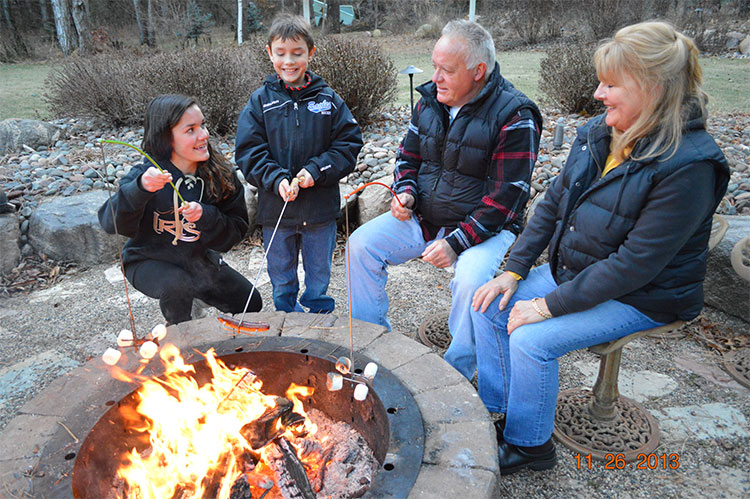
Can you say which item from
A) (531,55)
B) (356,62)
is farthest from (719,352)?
(531,55)

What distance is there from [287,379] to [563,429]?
1.27 m

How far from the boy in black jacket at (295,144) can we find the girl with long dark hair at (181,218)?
0.19m

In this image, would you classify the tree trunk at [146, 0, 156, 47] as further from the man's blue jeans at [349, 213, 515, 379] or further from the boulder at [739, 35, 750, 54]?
the man's blue jeans at [349, 213, 515, 379]

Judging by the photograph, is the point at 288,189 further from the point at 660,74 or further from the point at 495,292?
the point at 660,74

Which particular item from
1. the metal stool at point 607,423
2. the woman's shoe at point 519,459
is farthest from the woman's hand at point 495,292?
the woman's shoe at point 519,459

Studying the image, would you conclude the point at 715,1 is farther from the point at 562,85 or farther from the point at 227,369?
the point at 227,369

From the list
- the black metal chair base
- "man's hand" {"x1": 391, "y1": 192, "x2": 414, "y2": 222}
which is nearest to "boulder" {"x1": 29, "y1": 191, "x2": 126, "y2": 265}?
"man's hand" {"x1": 391, "y1": 192, "x2": 414, "y2": 222}

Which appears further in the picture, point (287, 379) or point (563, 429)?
point (563, 429)

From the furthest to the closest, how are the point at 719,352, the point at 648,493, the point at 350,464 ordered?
1. the point at 719,352
2. the point at 648,493
3. the point at 350,464

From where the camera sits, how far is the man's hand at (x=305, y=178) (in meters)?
2.58

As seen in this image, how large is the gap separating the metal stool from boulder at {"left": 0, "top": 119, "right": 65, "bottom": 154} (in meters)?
7.11

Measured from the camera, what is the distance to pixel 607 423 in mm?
2375

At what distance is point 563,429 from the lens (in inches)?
93.2

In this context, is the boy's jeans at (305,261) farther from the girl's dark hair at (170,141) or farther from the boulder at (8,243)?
the boulder at (8,243)
